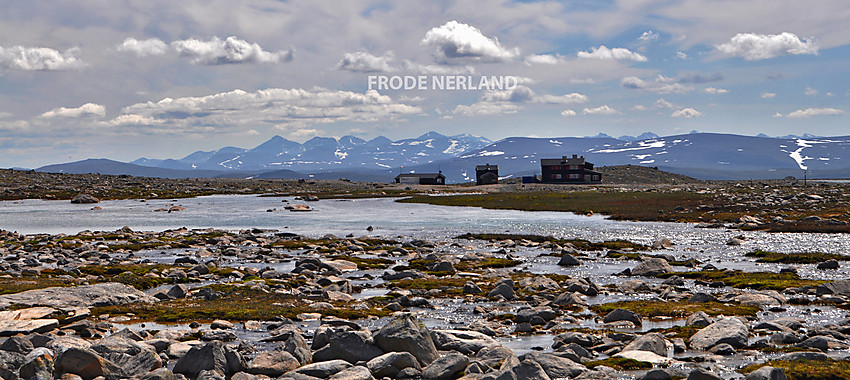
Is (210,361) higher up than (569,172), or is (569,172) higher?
(569,172)

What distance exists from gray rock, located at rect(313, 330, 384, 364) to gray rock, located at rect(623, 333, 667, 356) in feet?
24.0

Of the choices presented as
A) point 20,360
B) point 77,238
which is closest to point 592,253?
point 20,360

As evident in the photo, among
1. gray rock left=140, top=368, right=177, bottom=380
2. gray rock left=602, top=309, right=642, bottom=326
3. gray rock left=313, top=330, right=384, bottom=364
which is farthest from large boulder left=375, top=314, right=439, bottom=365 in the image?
gray rock left=602, top=309, right=642, bottom=326

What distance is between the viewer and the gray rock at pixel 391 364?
16.6 m

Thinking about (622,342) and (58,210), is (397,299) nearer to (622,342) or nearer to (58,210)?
(622,342)

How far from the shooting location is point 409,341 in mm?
17672

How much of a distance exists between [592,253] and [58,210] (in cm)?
8928

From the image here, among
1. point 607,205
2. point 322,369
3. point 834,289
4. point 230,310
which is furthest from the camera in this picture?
point 607,205

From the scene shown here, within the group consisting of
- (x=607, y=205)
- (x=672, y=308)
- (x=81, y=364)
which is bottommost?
(x=672, y=308)

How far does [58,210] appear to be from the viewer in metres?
104

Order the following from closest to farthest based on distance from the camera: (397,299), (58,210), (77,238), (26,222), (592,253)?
(397,299), (592,253), (77,238), (26,222), (58,210)

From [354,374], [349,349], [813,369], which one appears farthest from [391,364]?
[813,369]

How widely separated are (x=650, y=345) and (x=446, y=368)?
253 inches

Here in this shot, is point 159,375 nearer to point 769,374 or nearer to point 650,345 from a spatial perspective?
point 650,345
